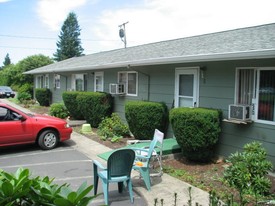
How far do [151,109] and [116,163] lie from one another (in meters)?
4.25

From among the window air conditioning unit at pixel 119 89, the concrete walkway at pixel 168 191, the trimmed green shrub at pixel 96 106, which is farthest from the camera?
the trimmed green shrub at pixel 96 106

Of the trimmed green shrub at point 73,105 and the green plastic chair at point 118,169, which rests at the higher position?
the trimmed green shrub at point 73,105

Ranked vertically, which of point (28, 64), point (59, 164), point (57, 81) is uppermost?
point (28, 64)

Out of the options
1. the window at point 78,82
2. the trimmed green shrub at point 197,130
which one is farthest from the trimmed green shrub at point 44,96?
the trimmed green shrub at point 197,130

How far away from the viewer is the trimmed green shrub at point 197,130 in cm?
704

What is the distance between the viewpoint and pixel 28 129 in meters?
8.75

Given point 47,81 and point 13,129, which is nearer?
point 13,129

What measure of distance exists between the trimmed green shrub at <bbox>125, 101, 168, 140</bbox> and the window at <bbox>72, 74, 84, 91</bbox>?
776cm

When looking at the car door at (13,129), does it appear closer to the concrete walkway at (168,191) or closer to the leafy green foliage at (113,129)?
the leafy green foliage at (113,129)

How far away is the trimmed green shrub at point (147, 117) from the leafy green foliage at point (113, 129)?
3.94ft

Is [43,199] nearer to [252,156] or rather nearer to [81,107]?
[252,156]

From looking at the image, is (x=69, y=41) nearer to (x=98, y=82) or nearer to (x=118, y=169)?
(x=98, y=82)

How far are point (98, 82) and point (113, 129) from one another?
452 cm

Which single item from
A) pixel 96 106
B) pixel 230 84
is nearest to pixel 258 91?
pixel 230 84
